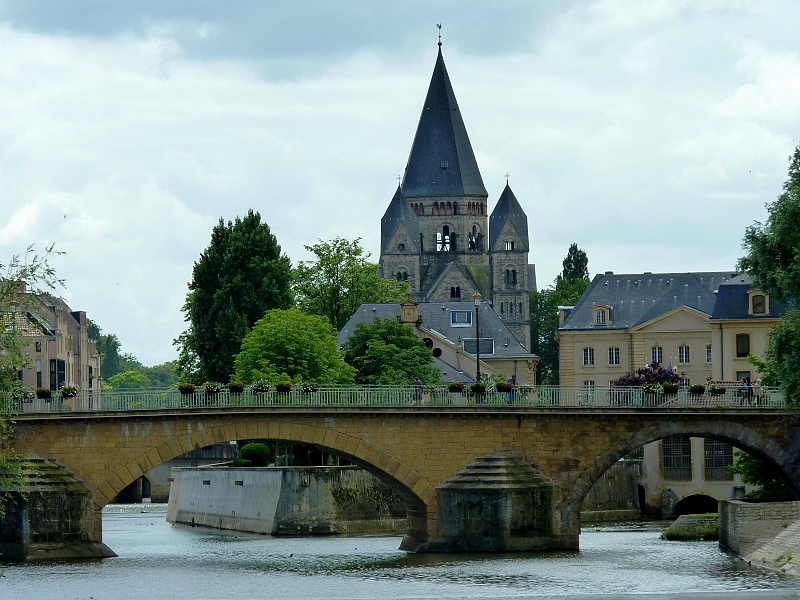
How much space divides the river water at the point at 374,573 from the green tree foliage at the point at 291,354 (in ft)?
64.7

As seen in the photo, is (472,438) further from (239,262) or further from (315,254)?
(315,254)

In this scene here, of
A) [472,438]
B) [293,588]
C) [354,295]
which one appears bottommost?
[293,588]

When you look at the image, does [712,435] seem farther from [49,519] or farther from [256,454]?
[256,454]

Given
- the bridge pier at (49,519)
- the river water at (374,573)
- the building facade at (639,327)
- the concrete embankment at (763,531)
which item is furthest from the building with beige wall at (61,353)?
the concrete embankment at (763,531)

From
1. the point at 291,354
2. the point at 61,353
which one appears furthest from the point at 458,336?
the point at 291,354

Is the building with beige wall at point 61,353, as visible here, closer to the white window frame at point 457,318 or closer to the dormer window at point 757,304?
the white window frame at point 457,318

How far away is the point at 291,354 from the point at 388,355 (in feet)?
30.0

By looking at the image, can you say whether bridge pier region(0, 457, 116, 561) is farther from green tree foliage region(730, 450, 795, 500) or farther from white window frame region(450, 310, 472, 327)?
white window frame region(450, 310, 472, 327)

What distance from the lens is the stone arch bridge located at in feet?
233

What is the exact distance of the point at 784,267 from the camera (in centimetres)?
7044

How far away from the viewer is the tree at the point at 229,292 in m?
115

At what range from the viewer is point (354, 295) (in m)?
140

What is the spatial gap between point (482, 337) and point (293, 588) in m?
82.9

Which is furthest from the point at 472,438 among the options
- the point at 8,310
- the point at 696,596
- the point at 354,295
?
the point at 354,295
